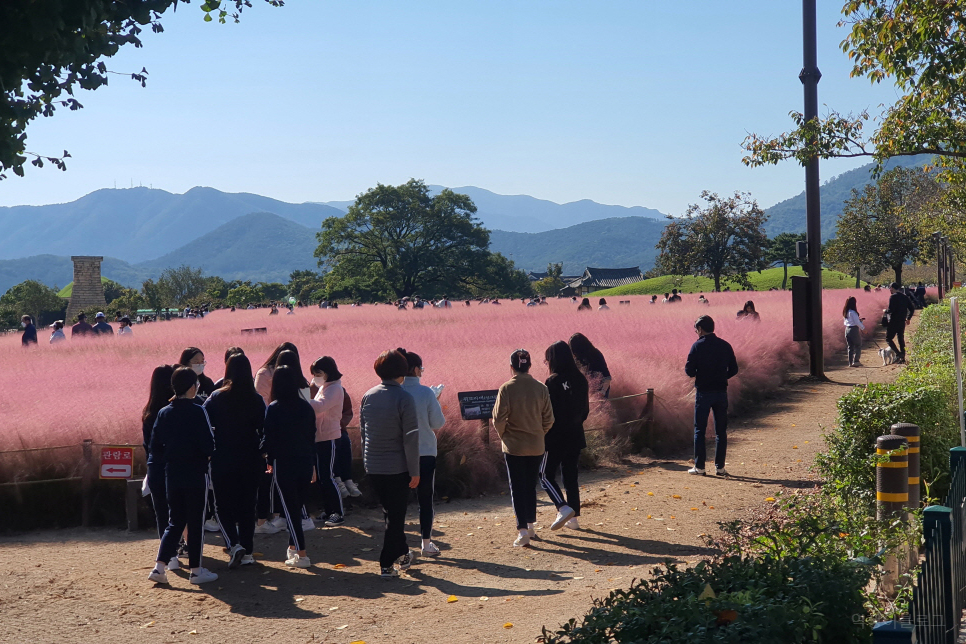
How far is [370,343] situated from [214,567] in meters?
16.5

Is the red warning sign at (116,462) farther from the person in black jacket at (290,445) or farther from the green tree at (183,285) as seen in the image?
the green tree at (183,285)

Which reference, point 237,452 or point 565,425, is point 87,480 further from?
point 565,425

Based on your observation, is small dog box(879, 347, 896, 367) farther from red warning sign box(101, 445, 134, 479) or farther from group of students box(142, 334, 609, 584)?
red warning sign box(101, 445, 134, 479)

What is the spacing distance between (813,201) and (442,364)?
877 centimetres

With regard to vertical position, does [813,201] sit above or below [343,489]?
above

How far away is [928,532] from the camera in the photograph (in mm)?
3734

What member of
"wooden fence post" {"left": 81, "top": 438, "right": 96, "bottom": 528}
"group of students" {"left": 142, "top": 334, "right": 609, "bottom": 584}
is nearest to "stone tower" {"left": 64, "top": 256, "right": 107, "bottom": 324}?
"wooden fence post" {"left": 81, "top": 438, "right": 96, "bottom": 528}

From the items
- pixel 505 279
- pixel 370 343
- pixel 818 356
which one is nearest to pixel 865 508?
pixel 818 356

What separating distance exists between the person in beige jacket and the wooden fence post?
451 centimetres

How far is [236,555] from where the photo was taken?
7.12 metres

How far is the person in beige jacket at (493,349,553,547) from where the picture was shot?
754 centimetres

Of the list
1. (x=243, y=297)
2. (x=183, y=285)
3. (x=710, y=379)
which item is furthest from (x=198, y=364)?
(x=183, y=285)

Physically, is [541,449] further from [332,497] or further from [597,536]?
[332,497]

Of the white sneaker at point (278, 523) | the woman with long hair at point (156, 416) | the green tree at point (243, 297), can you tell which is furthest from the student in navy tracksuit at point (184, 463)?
the green tree at point (243, 297)
